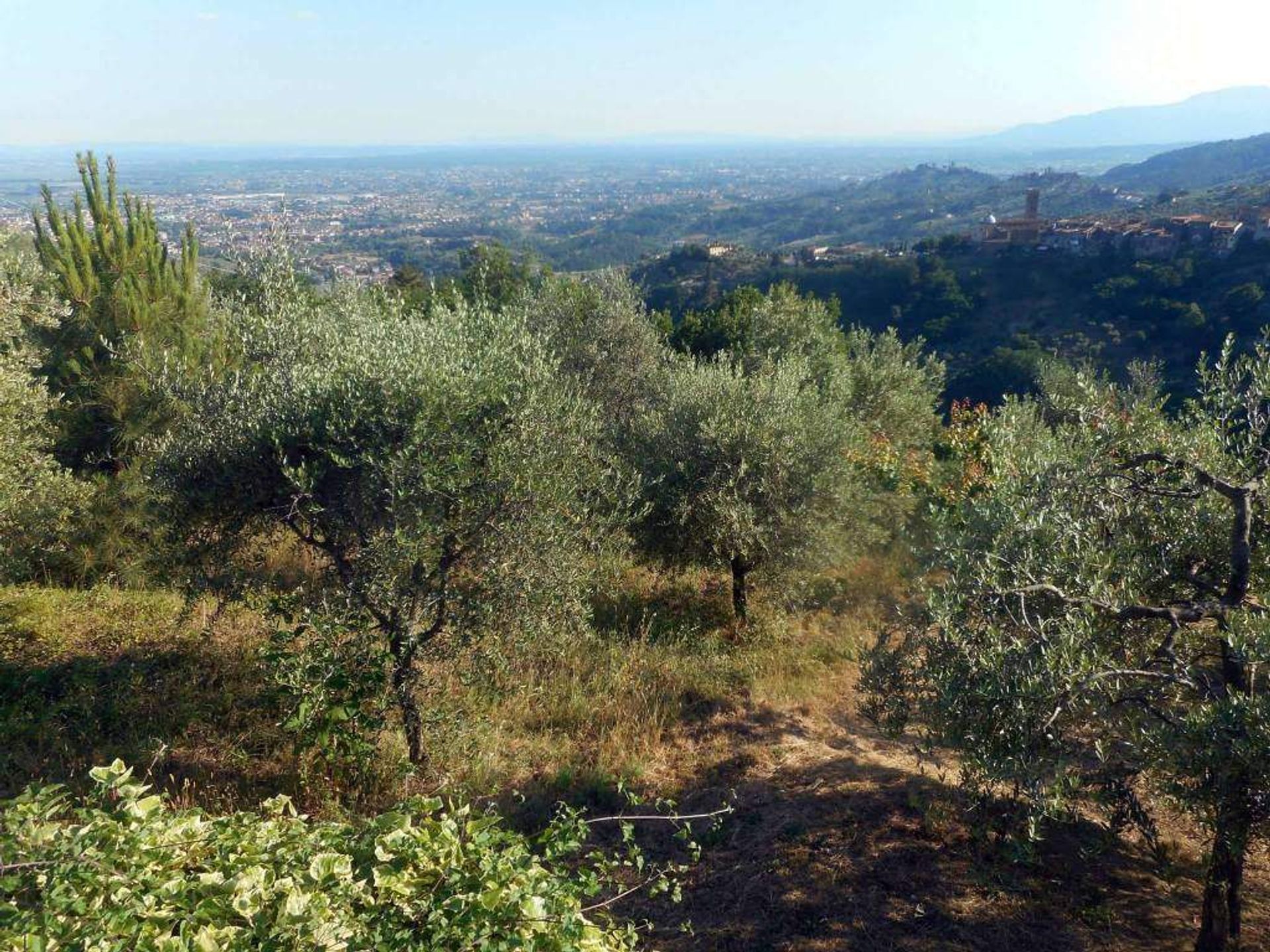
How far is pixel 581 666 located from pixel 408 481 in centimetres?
501

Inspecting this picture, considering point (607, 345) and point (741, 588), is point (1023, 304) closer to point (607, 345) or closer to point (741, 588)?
point (607, 345)

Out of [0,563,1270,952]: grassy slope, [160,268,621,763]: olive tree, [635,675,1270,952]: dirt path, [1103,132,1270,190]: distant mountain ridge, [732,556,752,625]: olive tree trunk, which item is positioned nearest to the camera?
[635,675,1270,952]: dirt path

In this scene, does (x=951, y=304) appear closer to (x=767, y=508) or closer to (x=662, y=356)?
(x=662, y=356)

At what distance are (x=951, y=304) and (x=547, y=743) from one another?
201ft

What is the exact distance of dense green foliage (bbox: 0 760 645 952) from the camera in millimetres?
2973

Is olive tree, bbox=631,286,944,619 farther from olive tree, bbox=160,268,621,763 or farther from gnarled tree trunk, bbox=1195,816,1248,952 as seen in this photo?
gnarled tree trunk, bbox=1195,816,1248,952

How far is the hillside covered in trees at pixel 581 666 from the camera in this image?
12.2ft

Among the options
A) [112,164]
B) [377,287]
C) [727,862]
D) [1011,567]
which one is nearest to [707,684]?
[727,862]

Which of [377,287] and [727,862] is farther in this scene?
[377,287]

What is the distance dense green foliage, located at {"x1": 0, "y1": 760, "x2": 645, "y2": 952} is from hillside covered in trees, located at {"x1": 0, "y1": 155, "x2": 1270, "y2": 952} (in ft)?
0.08

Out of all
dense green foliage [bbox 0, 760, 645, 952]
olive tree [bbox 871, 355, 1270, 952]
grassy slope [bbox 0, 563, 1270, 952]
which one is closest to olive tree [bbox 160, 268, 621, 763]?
grassy slope [bbox 0, 563, 1270, 952]

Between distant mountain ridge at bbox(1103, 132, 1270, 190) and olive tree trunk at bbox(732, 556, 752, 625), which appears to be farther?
distant mountain ridge at bbox(1103, 132, 1270, 190)

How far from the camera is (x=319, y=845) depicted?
364 cm

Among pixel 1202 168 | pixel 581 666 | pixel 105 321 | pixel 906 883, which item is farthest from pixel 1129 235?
pixel 1202 168
